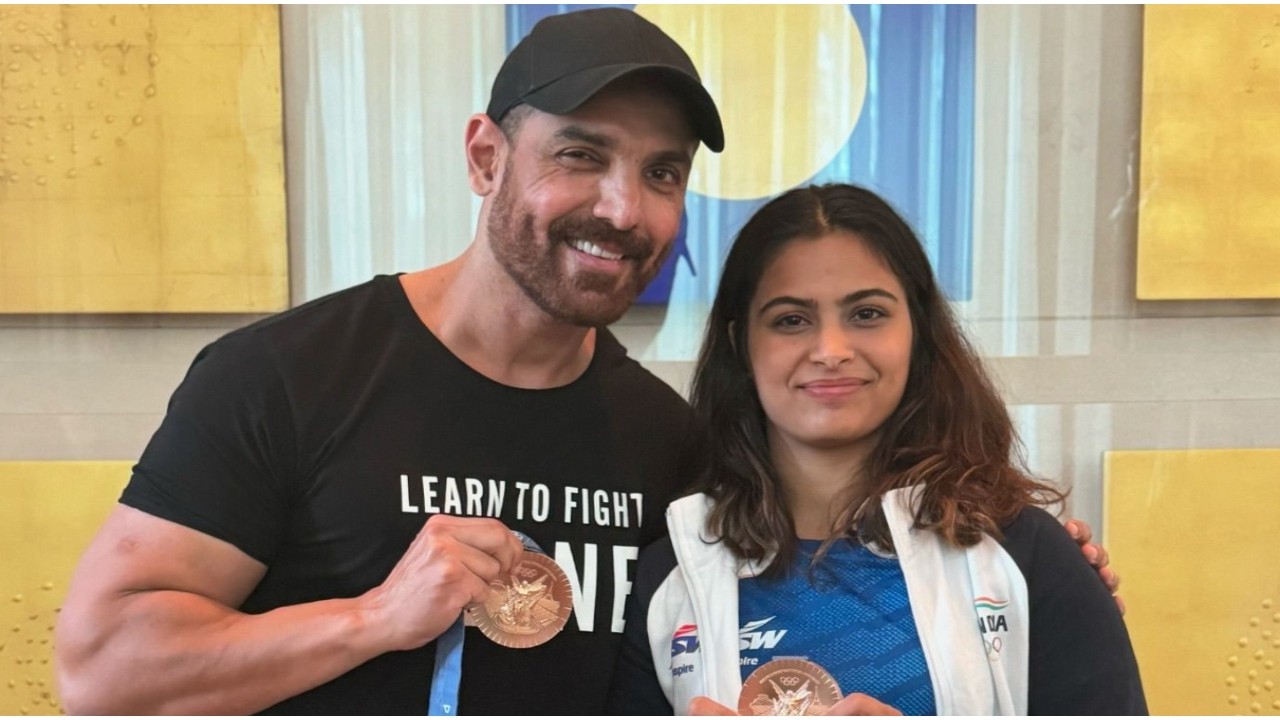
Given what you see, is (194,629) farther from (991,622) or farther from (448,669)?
(991,622)

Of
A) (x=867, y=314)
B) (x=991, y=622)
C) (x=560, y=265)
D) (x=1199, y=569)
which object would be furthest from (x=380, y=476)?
(x=1199, y=569)

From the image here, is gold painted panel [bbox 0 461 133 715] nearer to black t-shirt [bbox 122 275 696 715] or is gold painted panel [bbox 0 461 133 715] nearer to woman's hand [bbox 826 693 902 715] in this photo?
black t-shirt [bbox 122 275 696 715]

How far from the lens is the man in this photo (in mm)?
1272

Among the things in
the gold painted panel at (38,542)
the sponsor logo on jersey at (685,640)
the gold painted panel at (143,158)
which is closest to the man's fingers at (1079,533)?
the sponsor logo on jersey at (685,640)

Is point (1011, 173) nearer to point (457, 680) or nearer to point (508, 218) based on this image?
point (508, 218)

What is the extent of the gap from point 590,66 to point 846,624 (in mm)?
856

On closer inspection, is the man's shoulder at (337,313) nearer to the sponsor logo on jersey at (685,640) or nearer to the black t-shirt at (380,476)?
the black t-shirt at (380,476)

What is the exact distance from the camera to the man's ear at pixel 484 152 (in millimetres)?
1480

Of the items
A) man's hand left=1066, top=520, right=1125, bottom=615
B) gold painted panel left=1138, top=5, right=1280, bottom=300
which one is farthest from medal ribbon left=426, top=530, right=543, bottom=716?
gold painted panel left=1138, top=5, right=1280, bottom=300

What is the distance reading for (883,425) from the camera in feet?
4.98

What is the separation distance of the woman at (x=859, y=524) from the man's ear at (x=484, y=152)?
0.40 meters

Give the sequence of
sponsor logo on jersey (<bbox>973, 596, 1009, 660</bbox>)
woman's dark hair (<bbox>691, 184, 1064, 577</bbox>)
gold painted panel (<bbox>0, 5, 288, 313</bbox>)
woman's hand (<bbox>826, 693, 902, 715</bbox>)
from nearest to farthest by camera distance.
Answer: woman's hand (<bbox>826, 693, 902, 715</bbox>) < sponsor logo on jersey (<bbox>973, 596, 1009, 660</bbox>) < woman's dark hair (<bbox>691, 184, 1064, 577</bbox>) < gold painted panel (<bbox>0, 5, 288, 313</bbox>)

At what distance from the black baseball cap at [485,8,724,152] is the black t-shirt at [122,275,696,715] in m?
0.37

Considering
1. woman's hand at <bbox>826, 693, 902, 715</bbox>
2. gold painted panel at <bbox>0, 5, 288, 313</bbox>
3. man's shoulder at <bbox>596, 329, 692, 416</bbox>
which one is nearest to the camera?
woman's hand at <bbox>826, 693, 902, 715</bbox>
